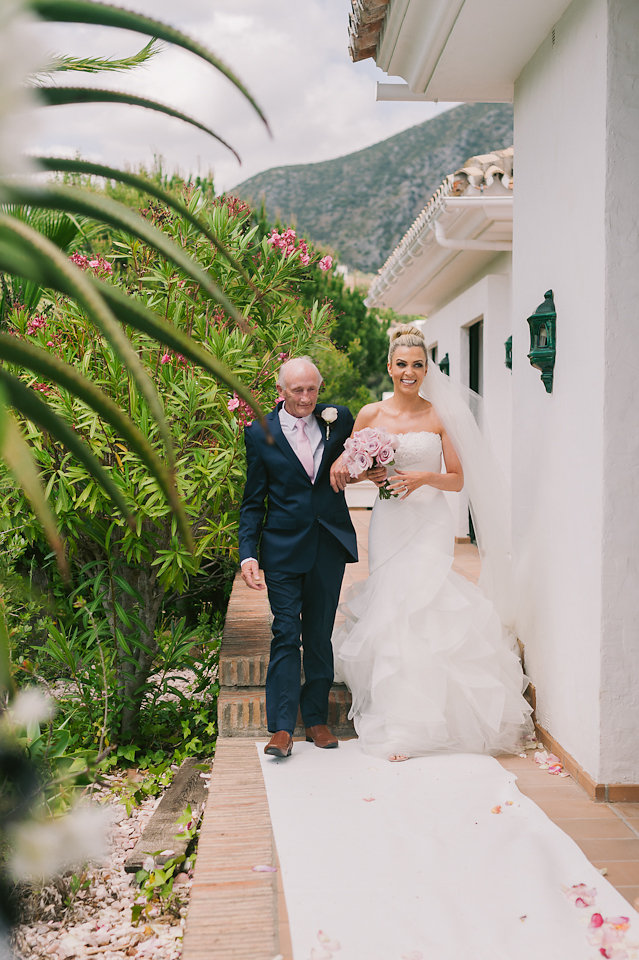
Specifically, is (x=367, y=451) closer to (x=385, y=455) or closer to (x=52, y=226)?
(x=385, y=455)

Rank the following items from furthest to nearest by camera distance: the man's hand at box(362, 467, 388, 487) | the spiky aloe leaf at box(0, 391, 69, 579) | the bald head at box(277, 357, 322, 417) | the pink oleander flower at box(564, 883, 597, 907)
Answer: the man's hand at box(362, 467, 388, 487) → the bald head at box(277, 357, 322, 417) → the pink oleander flower at box(564, 883, 597, 907) → the spiky aloe leaf at box(0, 391, 69, 579)

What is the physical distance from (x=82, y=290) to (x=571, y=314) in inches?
120

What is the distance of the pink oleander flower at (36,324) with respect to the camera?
5.04 metres

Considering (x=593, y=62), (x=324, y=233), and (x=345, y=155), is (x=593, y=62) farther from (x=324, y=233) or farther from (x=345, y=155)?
(x=345, y=155)

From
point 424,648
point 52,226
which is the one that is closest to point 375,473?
point 424,648

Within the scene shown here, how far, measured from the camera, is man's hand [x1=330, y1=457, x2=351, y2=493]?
4.04 m

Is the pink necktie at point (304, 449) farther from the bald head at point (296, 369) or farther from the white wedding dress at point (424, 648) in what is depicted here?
the white wedding dress at point (424, 648)

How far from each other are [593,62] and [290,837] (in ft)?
10.7

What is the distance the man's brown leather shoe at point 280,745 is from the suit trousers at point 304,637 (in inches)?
1.5

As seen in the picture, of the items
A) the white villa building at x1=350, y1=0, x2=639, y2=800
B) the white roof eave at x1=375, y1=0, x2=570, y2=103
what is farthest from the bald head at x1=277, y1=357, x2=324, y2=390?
the white roof eave at x1=375, y1=0, x2=570, y2=103

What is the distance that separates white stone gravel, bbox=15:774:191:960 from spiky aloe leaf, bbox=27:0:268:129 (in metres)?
2.53

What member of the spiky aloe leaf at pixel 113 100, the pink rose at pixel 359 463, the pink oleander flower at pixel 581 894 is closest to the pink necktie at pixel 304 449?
the pink rose at pixel 359 463

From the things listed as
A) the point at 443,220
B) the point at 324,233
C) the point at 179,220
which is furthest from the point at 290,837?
the point at 324,233

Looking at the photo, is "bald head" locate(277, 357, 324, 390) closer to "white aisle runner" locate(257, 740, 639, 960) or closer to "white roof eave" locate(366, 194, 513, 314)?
"white aisle runner" locate(257, 740, 639, 960)
